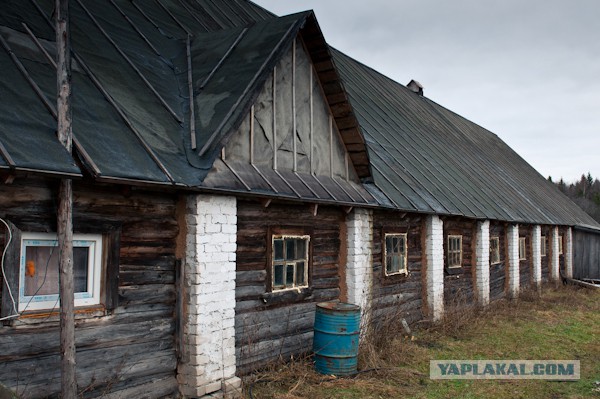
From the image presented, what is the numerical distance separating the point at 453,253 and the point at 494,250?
3352mm

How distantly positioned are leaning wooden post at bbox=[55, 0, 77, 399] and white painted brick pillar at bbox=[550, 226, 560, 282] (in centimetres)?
2075

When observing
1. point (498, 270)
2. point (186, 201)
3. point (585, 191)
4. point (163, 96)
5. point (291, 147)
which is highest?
point (585, 191)

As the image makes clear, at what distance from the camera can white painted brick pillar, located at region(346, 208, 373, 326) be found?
9.40m

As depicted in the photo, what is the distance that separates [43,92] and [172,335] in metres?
3.04

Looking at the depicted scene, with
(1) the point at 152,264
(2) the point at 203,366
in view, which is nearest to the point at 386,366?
(2) the point at 203,366

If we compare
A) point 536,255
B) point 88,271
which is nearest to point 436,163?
point 536,255

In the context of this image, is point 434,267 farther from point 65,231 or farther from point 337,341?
point 65,231

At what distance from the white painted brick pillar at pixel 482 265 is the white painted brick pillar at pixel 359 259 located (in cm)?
605

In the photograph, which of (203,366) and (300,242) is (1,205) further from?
(300,242)

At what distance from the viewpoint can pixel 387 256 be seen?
10930 millimetres

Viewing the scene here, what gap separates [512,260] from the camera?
17234mm

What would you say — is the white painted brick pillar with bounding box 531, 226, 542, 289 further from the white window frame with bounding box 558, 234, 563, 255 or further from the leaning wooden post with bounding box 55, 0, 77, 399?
the leaning wooden post with bounding box 55, 0, 77, 399

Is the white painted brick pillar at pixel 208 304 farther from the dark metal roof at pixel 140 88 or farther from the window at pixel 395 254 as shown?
the window at pixel 395 254
